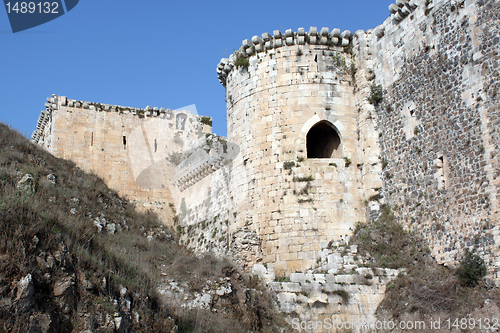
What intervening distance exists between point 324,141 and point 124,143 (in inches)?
374

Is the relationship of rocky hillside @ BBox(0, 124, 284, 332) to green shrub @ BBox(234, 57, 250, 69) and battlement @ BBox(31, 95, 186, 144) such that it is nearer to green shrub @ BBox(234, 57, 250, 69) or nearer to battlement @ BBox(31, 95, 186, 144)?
battlement @ BBox(31, 95, 186, 144)

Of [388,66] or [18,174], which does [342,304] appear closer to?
[388,66]

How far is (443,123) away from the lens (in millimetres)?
12422

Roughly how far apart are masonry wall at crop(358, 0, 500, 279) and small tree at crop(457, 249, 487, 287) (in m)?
0.18

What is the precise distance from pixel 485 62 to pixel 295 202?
586cm

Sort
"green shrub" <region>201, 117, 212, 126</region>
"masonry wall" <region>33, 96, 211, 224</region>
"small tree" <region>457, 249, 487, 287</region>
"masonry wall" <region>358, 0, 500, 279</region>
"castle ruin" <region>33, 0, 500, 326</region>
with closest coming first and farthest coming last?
"small tree" <region>457, 249, 487, 287</region>
"masonry wall" <region>358, 0, 500, 279</region>
"castle ruin" <region>33, 0, 500, 326</region>
"masonry wall" <region>33, 96, 211, 224</region>
"green shrub" <region>201, 117, 212, 126</region>

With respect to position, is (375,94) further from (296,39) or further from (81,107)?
(81,107)

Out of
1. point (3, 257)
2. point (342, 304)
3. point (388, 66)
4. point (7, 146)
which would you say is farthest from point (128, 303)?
point (7, 146)

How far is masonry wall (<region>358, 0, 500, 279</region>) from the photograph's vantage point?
11.2 m

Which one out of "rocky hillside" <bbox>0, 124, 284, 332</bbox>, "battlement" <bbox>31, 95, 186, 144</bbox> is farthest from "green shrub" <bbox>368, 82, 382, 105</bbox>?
"battlement" <bbox>31, 95, 186, 144</bbox>

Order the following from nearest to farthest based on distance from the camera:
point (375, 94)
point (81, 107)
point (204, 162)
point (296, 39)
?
point (375, 94)
point (296, 39)
point (204, 162)
point (81, 107)

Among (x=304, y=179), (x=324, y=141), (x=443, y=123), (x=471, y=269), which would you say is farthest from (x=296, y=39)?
(x=471, y=269)

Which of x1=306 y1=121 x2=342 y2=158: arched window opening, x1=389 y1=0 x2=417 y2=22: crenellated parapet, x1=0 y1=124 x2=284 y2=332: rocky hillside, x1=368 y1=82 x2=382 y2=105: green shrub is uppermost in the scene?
x1=389 y1=0 x2=417 y2=22: crenellated parapet

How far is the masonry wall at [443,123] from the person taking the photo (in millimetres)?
11156
